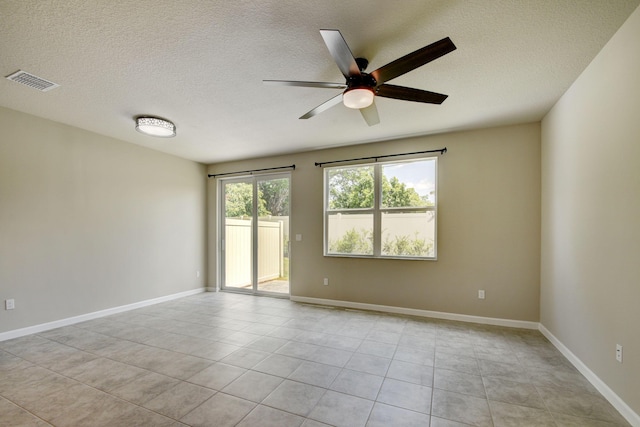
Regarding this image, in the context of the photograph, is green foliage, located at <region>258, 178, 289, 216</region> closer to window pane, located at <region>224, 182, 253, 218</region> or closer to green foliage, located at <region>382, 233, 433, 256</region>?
window pane, located at <region>224, 182, 253, 218</region>

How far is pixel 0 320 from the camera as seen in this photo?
10.4 ft

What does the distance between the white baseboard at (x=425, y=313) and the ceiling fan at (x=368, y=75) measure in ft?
9.78

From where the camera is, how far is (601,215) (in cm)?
223

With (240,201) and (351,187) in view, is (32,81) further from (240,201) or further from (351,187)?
(351,187)

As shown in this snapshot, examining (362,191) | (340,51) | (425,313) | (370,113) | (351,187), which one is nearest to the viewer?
(340,51)

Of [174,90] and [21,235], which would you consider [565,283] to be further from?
[21,235]

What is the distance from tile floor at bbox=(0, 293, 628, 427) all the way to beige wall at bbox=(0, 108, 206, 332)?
508mm

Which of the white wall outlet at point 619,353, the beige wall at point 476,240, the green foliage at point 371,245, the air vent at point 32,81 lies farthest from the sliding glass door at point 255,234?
the white wall outlet at point 619,353

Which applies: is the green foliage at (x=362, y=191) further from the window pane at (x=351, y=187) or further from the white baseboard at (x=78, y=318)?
the white baseboard at (x=78, y=318)

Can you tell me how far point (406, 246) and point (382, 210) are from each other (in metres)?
0.66

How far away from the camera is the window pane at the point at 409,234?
4141 mm

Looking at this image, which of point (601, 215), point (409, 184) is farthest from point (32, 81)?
point (601, 215)

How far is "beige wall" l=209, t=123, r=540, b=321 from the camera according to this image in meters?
3.62

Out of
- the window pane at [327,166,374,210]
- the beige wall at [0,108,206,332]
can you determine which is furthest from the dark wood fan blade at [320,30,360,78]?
the beige wall at [0,108,206,332]
